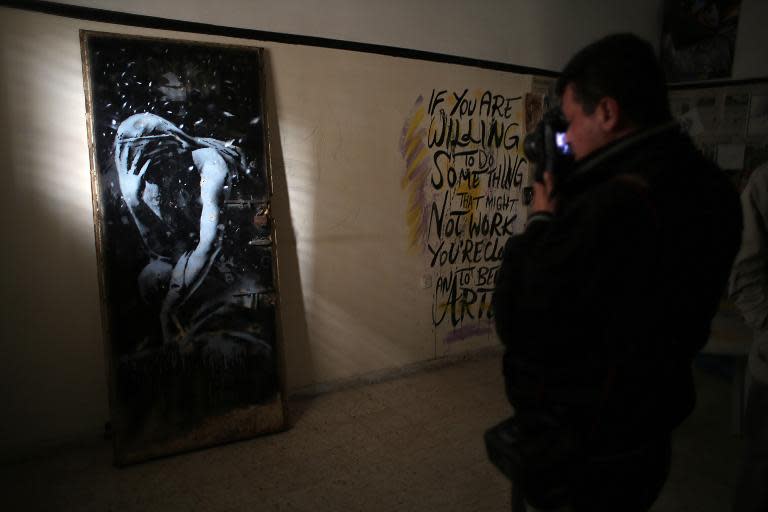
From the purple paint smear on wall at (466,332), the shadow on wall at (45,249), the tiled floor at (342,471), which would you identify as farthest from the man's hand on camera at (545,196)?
the purple paint smear on wall at (466,332)

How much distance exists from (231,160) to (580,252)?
1.88 m

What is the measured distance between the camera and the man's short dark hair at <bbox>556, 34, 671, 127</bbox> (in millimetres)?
952

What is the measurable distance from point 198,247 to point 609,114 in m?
1.91

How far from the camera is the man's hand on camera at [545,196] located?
104 cm

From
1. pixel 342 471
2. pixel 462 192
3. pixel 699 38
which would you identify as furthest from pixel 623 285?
pixel 699 38

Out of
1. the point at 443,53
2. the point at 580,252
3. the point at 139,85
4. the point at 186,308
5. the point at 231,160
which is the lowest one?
the point at 186,308

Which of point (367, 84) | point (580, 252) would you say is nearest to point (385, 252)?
point (367, 84)

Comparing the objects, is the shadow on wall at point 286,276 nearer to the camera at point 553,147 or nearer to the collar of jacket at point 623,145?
the camera at point 553,147

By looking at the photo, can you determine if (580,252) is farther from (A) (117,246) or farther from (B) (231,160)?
(A) (117,246)

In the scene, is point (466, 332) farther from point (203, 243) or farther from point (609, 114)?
point (609, 114)

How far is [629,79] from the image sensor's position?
95 centimetres

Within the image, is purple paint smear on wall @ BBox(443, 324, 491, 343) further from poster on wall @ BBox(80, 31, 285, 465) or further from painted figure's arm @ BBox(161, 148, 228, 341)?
painted figure's arm @ BBox(161, 148, 228, 341)

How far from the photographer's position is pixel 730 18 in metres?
3.52

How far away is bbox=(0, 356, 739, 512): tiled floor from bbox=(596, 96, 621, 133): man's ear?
5.15 feet
